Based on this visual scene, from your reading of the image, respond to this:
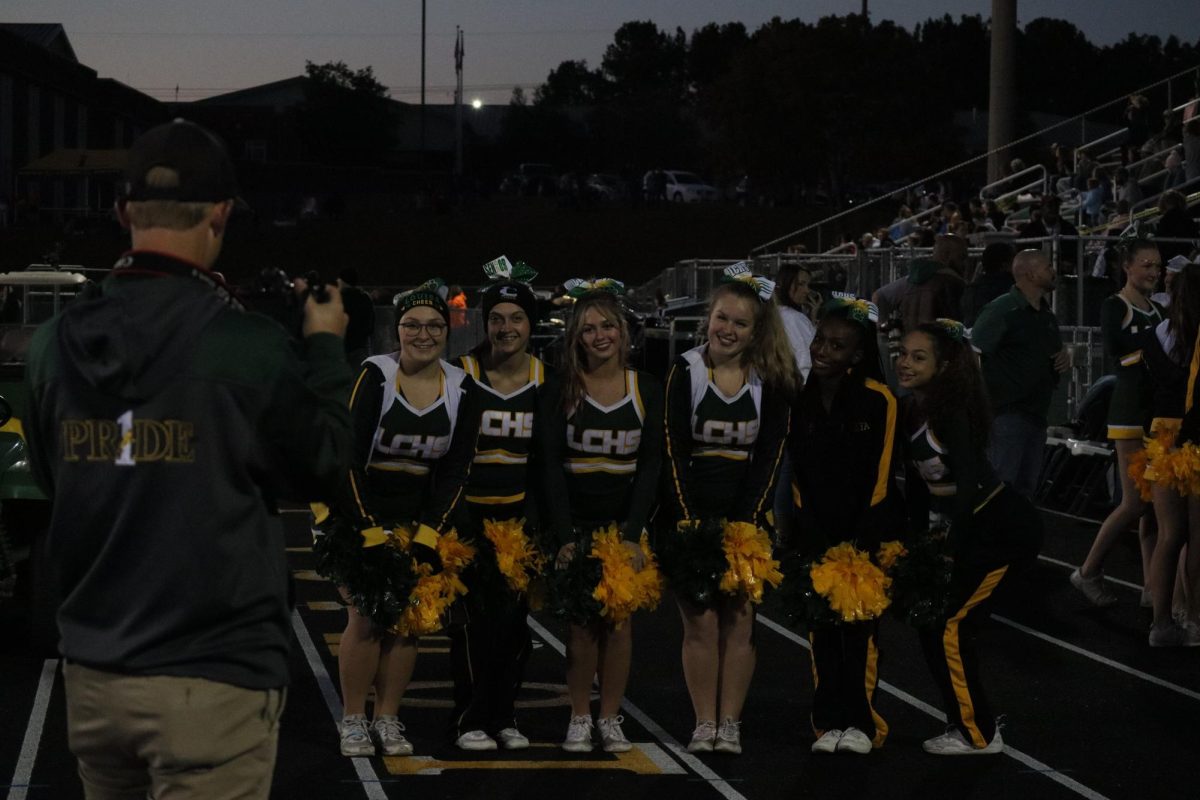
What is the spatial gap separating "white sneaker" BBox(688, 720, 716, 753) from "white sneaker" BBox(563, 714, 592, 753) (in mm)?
403

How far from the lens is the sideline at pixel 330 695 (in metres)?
6.58

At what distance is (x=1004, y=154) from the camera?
34.2 meters

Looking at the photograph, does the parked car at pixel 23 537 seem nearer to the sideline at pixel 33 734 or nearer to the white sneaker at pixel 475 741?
the sideline at pixel 33 734

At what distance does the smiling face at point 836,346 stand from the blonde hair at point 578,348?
0.75 m

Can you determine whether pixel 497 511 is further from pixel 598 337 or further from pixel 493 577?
pixel 598 337

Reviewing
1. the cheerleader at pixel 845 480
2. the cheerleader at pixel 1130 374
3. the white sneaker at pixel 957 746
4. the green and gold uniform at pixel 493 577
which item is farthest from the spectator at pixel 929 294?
the green and gold uniform at pixel 493 577

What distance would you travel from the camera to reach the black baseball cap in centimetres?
341

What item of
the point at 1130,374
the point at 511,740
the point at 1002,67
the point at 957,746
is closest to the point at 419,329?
the point at 511,740

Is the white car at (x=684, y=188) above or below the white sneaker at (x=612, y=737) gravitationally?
above

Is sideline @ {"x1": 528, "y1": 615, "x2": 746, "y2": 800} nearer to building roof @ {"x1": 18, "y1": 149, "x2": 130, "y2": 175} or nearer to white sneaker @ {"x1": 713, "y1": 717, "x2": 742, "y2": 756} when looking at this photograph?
white sneaker @ {"x1": 713, "y1": 717, "x2": 742, "y2": 756}

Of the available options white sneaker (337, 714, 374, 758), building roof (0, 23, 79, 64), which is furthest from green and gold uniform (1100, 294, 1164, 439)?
building roof (0, 23, 79, 64)

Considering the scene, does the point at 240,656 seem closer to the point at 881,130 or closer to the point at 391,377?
the point at 391,377

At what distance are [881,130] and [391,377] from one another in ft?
198

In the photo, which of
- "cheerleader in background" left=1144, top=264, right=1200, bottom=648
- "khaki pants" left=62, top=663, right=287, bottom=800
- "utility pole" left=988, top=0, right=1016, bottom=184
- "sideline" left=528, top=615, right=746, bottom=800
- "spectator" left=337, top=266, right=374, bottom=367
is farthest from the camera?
"utility pole" left=988, top=0, right=1016, bottom=184
